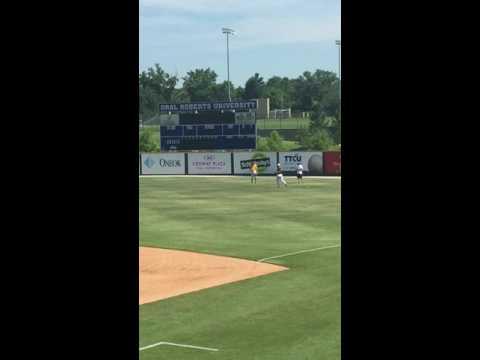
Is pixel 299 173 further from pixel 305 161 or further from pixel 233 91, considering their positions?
pixel 233 91

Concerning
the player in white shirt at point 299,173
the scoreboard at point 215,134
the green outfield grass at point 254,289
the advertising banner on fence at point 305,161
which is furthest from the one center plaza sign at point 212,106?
the green outfield grass at point 254,289

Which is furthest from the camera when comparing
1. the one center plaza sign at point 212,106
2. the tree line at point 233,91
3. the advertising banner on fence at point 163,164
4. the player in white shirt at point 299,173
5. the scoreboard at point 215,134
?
the tree line at point 233,91

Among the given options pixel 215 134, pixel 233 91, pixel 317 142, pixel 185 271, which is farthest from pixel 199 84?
pixel 185 271

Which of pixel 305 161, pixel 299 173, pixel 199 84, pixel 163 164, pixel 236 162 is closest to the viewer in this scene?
pixel 299 173

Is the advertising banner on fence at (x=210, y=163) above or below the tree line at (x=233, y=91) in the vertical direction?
below

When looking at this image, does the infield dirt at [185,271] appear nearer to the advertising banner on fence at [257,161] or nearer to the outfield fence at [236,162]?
the outfield fence at [236,162]

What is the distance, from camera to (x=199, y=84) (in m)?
122

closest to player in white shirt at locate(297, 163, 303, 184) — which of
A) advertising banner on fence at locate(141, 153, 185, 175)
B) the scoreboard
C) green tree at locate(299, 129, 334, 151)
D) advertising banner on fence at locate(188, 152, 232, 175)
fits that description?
advertising banner on fence at locate(188, 152, 232, 175)

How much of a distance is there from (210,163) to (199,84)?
67.5 m

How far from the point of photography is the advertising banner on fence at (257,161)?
53406mm
